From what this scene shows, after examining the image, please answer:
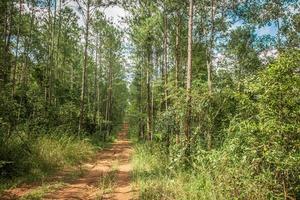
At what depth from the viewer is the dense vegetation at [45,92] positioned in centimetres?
1230

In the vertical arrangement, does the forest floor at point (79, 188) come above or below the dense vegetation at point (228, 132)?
below

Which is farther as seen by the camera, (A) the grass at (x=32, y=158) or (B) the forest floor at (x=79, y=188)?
(A) the grass at (x=32, y=158)

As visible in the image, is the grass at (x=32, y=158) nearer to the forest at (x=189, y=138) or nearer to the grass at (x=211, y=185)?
the forest at (x=189, y=138)

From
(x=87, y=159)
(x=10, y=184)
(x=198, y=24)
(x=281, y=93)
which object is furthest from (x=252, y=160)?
(x=198, y=24)

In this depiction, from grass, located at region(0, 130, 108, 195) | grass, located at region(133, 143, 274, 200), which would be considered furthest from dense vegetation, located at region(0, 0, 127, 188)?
grass, located at region(133, 143, 274, 200)

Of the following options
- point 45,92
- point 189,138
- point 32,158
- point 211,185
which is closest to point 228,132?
point 211,185

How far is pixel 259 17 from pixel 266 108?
71.5 ft

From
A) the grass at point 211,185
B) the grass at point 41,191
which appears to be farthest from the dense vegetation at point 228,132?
the grass at point 41,191

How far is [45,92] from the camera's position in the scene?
25.0 meters

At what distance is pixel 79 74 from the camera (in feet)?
155

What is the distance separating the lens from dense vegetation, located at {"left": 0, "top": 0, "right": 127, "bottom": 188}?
12.3m

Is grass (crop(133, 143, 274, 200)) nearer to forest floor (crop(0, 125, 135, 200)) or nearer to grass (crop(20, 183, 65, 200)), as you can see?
forest floor (crop(0, 125, 135, 200))

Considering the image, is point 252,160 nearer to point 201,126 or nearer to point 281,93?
point 281,93

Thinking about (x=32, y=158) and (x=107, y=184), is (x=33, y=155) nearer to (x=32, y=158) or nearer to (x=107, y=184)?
(x=32, y=158)
